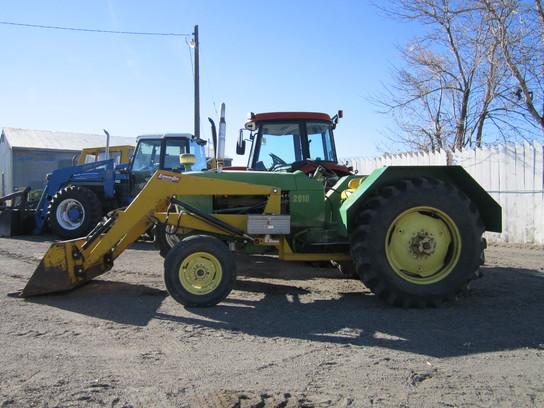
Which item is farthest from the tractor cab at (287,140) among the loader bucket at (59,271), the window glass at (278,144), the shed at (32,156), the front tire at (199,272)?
the shed at (32,156)

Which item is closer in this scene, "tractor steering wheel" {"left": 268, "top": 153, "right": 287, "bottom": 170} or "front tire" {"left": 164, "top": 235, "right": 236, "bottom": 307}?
"front tire" {"left": 164, "top": 235, "right": 236, "bottom": 307}

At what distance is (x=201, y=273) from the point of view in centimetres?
420

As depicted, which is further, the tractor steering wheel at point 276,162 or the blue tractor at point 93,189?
the blue tractor at point 93,189

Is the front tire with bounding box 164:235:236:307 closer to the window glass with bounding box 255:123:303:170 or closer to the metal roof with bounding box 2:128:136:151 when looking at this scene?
the window glass with bounding box 255:123:303:170

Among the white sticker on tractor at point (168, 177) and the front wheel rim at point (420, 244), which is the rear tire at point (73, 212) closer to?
the white sticker on tractor at point (168, 177)

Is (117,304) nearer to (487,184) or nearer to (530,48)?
(487,184)

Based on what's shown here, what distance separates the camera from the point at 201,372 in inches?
108

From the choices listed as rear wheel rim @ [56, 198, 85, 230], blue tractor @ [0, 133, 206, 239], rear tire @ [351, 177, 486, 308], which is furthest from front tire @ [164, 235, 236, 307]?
rear wheel rim @ [56, 198, 85, 230]

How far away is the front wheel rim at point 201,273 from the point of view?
4180 millimetres

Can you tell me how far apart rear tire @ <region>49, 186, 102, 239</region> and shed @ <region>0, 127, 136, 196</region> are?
17.4m

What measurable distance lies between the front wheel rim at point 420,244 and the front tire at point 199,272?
1638 mm

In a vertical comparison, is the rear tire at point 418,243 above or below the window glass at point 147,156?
below

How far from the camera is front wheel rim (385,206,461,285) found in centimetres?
430

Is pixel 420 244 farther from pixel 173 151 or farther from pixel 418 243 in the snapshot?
pixel 173 151
